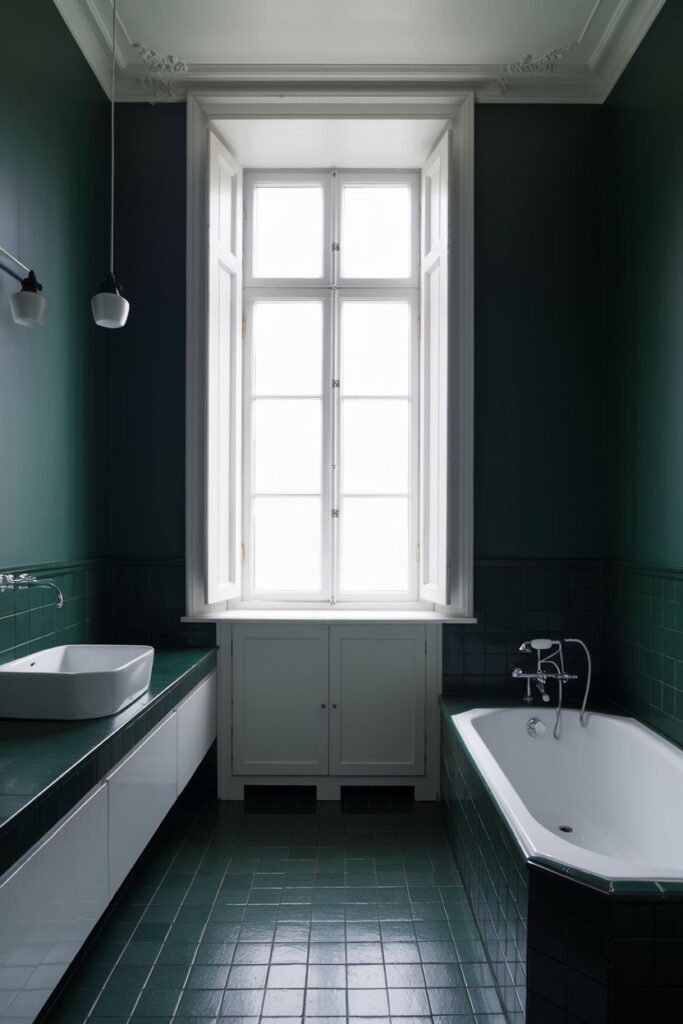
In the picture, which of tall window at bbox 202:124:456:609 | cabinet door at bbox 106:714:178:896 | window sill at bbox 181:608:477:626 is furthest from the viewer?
tall window at bbox 202:124:456:609

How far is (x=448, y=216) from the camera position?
303cm

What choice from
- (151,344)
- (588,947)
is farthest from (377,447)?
(588,947)

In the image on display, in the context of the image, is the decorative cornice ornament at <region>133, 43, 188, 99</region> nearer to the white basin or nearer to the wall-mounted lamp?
the wall-mounted lamp

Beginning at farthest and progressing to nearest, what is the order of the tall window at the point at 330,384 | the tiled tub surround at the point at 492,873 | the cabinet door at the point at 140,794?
the tall window at the point at 330,384 < the cabinet door at the point at 140,794 < the tiled tub surround at the point at 492,873

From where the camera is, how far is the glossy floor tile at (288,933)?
5.74 feet

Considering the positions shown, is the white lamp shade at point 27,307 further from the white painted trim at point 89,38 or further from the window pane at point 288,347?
the window pane at point 288,347

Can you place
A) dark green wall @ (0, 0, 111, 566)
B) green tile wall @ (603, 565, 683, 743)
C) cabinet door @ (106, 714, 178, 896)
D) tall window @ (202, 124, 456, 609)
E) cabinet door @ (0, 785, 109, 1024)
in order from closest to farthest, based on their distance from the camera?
cabinet door @ (0, 785, 109, 1024)
cabinet door @ (106, 714, 178, 896)
dark green wall @ (0, 0, 111, 566)
green tile wall @ (603, 565, 683, 743)
tall window @ (202, 124, 456, 609)

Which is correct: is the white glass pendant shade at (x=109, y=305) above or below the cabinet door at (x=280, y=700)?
above

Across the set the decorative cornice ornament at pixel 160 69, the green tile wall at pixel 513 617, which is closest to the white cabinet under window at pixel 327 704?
the green tile wall at pixel 513 617

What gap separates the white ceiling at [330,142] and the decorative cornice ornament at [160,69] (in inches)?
9.6

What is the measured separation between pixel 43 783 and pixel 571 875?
3.49 ft

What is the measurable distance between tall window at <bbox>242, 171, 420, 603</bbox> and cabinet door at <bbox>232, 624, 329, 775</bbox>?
36cm

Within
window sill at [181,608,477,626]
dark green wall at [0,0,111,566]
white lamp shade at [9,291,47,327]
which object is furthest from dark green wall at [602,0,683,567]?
dark green wall at [0,0,111,566]

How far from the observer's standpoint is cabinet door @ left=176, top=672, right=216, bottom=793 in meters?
2.44
